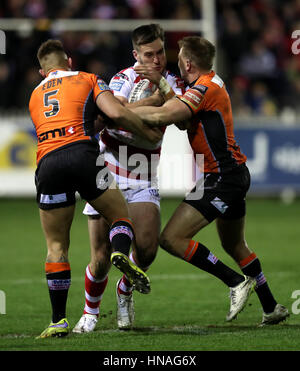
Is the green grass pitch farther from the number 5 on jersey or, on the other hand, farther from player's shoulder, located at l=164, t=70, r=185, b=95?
player's shoulder, located at l=164, t=70, r=185, b=95

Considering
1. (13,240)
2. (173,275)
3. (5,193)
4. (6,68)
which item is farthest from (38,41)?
(173,275)

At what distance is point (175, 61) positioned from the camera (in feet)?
55.5

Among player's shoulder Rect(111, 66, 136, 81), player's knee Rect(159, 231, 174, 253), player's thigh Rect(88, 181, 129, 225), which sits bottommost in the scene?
player's knee Rect(159, 231, 174, 253)

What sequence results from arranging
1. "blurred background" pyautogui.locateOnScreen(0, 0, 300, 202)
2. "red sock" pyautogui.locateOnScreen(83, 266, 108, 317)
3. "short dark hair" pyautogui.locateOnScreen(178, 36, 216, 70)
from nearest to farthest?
"short dark hair" pyautogui.locateOnScreen(178, 36, 216, 70) → "red sock" pyautogui.locateOnScreen(83, 266, 108, 317) → "blurred background" pyautogui.locateOnScreen(0, 0, 300, 202)

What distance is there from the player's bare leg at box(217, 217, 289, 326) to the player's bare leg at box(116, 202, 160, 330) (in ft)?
1.83

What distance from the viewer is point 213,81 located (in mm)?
6621

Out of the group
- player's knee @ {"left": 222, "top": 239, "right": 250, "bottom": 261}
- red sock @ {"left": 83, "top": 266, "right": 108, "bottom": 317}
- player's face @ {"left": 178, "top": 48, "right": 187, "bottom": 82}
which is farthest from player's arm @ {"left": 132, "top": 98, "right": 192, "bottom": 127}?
red sock @ {"left": 83, "top": 266, "right": 108, "bottom": 317}

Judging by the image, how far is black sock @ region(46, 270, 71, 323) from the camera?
6238mm

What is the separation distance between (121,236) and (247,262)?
1.31m

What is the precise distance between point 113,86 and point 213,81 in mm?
846

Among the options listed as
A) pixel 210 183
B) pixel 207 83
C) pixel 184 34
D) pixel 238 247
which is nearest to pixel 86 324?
pixel 238 247

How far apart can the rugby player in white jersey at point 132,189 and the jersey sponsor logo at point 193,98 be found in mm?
283

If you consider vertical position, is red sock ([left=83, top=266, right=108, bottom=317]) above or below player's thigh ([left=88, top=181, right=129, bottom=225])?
below

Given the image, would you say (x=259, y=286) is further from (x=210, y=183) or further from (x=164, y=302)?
(x=164, y=302)
